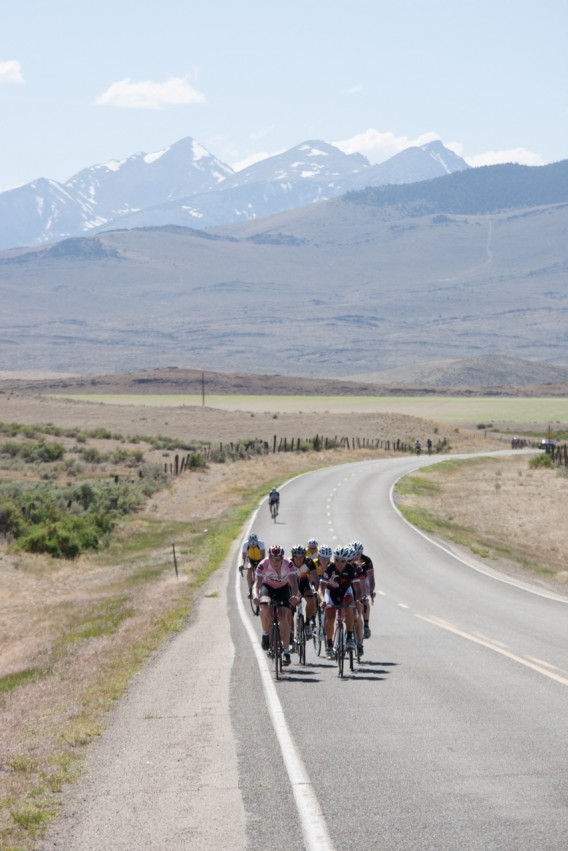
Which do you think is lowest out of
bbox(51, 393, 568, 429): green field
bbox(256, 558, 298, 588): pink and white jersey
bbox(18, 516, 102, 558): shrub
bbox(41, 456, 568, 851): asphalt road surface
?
bbox(18, 516, 102, 558): shrub

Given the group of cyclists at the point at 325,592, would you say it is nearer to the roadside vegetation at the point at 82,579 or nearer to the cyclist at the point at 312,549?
the cyclist at the point at 312,549

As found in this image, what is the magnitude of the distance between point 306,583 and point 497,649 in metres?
3.62

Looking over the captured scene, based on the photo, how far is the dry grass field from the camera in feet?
42.1

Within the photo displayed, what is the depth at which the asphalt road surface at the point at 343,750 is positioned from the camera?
9.14 metres

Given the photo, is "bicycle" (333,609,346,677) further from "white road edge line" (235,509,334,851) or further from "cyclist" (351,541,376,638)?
"white road edge line" (235,509,334,851)

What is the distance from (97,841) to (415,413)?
142 metres

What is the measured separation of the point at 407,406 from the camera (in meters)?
164

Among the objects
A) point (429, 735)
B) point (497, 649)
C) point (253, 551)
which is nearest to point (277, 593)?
point (253, 551)

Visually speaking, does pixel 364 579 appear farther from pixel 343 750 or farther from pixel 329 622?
pixel 343 750

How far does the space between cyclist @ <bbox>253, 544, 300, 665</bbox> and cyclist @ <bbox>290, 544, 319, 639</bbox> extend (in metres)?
0.60

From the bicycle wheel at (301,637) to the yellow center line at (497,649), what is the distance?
10.3 ft

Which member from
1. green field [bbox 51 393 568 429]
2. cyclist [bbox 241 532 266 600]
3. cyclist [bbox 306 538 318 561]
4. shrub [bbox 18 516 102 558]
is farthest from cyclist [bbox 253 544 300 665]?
green field [bbox 51 393 568 429]

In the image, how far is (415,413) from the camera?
15000 centimetres

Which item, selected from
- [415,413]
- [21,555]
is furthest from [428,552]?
[415,413]
